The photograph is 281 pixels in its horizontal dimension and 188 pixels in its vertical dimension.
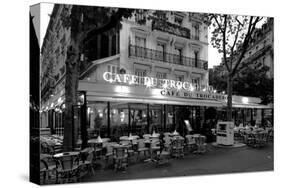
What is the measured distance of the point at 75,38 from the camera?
26.3ft

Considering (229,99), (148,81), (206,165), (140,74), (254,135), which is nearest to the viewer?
(140,74)

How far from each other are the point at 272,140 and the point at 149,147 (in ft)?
14.7

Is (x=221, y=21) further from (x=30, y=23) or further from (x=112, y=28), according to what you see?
(x=30, y=23)

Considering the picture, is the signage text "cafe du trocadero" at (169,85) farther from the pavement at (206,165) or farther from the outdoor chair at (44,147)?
the outdoor chair at (44,147)

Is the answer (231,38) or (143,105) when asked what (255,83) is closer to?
(231,38)

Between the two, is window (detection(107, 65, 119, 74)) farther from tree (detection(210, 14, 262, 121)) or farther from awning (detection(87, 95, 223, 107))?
tree (detection(210, 14, 262, 121))

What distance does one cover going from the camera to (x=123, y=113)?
877 cm

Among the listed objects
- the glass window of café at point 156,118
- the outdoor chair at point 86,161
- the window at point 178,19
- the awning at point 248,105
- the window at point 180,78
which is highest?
the window at point 178,19

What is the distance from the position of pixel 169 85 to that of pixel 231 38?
10.0 ft

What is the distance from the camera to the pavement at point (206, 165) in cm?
812

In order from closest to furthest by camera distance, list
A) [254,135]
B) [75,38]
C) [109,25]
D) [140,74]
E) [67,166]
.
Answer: [67,166]
[75,38]
[109,25]
[140,74]
[254,135]

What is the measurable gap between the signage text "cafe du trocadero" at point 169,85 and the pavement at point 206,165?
70.7 inches

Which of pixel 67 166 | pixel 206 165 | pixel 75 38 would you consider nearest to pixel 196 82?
pixel 206 165

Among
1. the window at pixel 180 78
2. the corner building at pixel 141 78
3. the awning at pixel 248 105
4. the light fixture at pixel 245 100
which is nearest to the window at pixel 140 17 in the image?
the corner building at pixel 141 78
